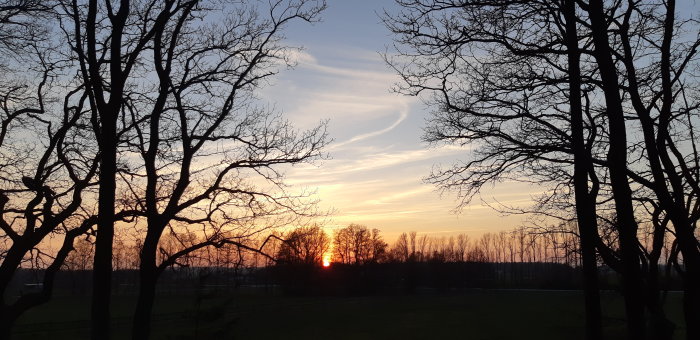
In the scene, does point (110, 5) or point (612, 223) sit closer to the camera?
point (110, 5)

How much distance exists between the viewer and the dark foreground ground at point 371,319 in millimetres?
45997

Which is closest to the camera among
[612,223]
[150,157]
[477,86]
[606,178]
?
[477,86]

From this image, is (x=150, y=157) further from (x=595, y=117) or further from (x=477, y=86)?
(x=595, y=117)

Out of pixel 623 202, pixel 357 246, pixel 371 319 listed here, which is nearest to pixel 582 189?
pixel 623 202

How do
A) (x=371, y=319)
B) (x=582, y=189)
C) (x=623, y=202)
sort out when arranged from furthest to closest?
(x=371, y=319) → (x=582, y=189) → (x=623, y=202)

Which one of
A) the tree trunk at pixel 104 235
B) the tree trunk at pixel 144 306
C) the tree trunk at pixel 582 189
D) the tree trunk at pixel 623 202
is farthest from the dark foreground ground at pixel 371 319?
the tree trunk at pixel 623 202

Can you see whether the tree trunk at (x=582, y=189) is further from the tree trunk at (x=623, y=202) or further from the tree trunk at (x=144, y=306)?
the tree trunk at (x=144, y=306)

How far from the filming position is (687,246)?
10414 millimetres

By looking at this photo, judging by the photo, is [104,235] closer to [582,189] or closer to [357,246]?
[582,189]

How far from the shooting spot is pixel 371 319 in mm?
63844

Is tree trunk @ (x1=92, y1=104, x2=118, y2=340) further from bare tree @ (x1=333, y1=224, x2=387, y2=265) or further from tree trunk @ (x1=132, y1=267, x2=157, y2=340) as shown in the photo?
bare tree @ (x1=333, y1=224, x2=387, y2=265)

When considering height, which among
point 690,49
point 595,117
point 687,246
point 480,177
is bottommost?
point 687,246

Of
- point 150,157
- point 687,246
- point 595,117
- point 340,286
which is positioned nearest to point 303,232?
point 150,157

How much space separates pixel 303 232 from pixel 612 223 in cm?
777
